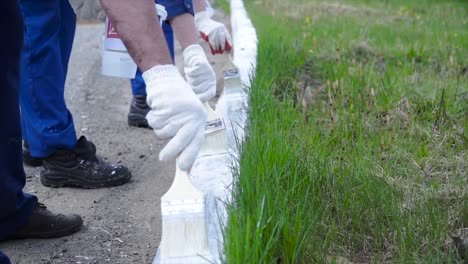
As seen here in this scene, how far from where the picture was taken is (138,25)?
1.96 m

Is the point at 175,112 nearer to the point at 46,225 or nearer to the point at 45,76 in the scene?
the point at 46,225

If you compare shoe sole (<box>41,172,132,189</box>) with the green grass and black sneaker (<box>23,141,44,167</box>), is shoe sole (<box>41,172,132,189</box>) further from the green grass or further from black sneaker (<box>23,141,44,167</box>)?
the green grass


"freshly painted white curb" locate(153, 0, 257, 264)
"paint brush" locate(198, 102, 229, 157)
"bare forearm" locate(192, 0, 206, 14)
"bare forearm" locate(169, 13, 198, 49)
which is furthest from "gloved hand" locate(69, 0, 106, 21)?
"bare forearm" locate(192, 0, 206, 14)

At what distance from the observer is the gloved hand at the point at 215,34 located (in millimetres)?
3402

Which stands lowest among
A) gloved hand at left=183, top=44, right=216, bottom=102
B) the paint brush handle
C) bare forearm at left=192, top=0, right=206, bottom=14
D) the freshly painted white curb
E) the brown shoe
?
the brown shoe

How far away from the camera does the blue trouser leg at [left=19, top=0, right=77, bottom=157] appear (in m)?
3.24

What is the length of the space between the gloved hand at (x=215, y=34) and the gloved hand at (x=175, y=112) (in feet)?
4.49

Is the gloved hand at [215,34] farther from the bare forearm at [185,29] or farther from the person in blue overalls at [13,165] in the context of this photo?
the person in blue overalls at [13,165]

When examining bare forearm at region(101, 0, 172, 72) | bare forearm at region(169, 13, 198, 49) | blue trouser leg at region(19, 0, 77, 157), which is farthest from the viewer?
blue trouser leg at region(19, 0, 77, 157)

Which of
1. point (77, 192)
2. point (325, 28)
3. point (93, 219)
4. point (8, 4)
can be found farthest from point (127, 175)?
point (325, 28)

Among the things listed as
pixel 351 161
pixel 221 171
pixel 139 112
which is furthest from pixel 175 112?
pixel 139 112

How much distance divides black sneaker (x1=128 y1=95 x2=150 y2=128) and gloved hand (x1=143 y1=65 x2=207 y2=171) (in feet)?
7.80

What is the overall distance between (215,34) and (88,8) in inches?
28.1

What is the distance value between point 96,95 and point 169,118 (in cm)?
349
